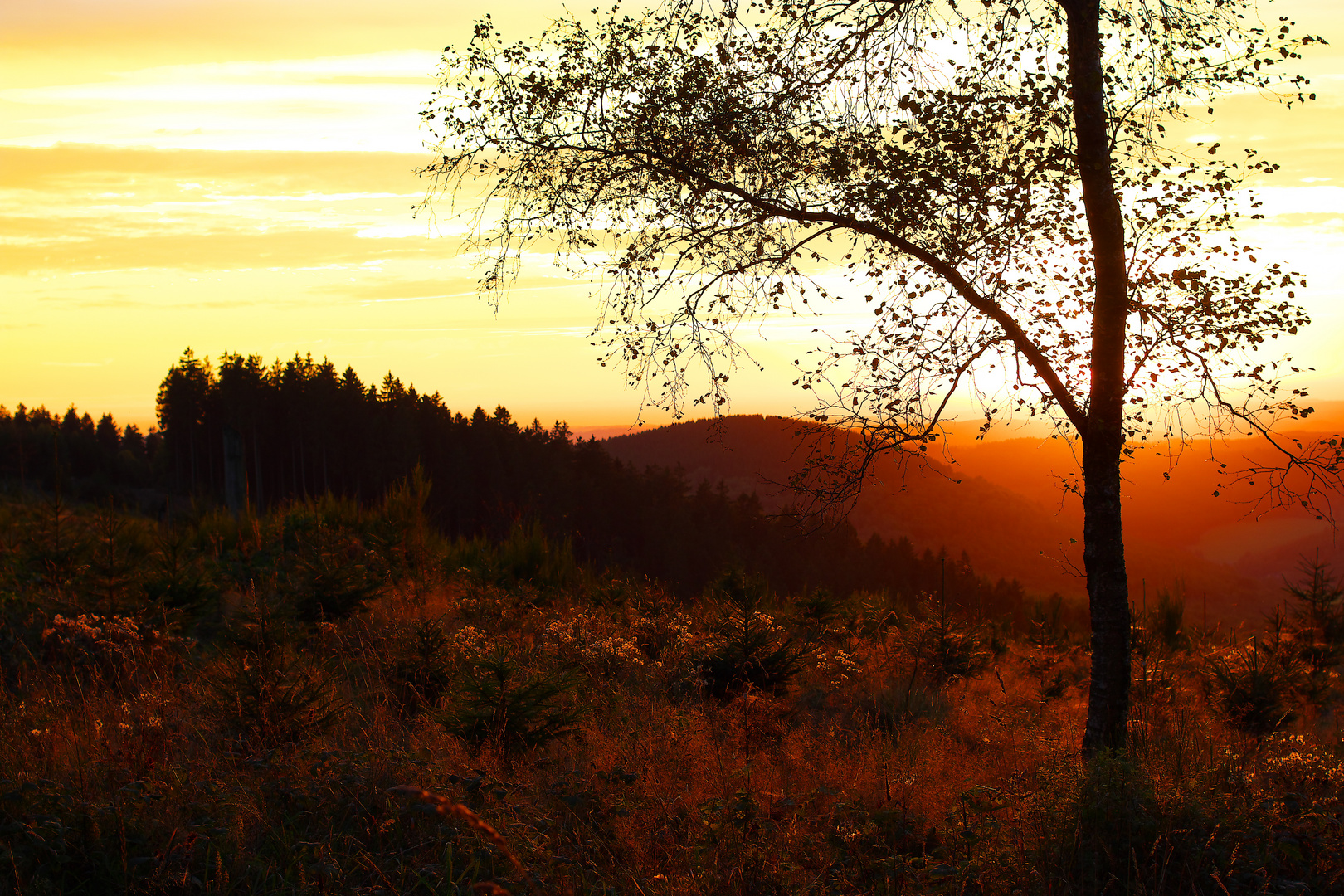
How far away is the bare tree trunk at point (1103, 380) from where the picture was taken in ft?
19.4

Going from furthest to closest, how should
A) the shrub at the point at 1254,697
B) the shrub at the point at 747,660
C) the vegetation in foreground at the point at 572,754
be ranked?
the shrub at the point at 1254,697
the shrub at the point at 747,660
the vegetation in foreground at the point at 572,754

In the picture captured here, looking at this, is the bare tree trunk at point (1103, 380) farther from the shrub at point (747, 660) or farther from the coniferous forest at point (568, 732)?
the shrub at point (747, 660)

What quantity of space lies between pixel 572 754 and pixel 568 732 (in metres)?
0.16

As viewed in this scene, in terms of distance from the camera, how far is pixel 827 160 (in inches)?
264

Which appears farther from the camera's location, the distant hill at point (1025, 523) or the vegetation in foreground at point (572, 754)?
the distant hill at point (1025, 523)

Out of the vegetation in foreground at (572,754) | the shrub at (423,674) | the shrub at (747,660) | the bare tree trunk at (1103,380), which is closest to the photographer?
the vegetation in foreground at (572,754)

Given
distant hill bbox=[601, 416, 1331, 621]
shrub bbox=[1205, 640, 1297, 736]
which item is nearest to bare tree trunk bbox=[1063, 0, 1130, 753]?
shrub bbox=[1205, 640, 1297, 736]

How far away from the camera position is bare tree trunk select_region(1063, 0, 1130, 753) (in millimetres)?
5926

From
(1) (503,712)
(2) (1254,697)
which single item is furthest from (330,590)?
(2) (1254,697)

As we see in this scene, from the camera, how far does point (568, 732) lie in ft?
18.7

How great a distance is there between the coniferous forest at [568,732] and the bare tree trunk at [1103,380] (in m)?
0.57

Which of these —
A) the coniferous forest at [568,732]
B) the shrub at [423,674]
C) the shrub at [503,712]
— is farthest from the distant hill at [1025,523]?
the shrub at [503,712]

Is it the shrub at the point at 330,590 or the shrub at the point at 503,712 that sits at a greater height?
the shrub at the point at 330,590

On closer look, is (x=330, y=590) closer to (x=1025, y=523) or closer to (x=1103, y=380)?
(x=1103, y=380)
